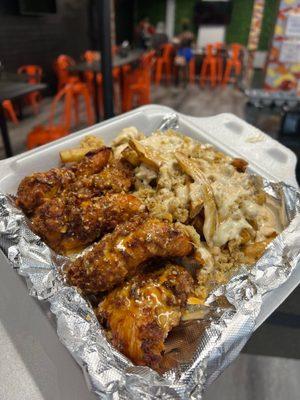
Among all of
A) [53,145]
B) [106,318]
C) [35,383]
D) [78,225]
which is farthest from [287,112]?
→ [35,383]

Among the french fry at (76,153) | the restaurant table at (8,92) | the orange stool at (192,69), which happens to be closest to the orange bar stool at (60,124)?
the restaurant table at (8,92)

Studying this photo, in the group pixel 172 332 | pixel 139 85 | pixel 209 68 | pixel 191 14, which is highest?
pixel 191 14

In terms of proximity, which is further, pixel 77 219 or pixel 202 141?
pixel 202 141

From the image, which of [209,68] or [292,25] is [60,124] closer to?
[292,25]

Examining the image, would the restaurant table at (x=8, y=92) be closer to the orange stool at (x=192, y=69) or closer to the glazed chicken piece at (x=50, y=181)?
the glazed chicken piece at (x=50, y=181)

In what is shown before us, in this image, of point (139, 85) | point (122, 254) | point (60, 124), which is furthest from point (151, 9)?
point (122, 254)

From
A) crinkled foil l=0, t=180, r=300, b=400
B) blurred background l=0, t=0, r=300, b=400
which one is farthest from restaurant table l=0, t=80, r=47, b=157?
crinkled foil l=0, t=180, r=300, b=400

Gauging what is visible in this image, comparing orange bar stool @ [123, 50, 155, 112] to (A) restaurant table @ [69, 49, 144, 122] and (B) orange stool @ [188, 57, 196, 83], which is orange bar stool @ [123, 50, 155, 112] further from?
(B) orange stool @ [188, 57, 196, 83]

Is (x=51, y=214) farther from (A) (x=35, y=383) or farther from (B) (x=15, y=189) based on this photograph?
(A) (x=35, y=383)
